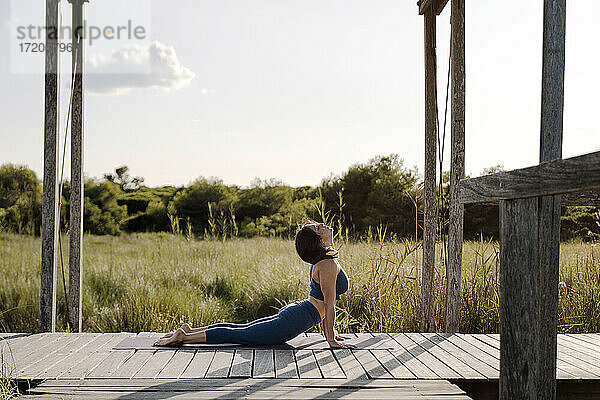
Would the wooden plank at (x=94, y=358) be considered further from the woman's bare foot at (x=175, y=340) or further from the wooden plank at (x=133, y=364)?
the woman's bare foot at (x=175, y=340)

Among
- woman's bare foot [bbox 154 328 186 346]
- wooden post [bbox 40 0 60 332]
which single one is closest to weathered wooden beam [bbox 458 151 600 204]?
woman's bare foot [bbox 154 328 186 346]

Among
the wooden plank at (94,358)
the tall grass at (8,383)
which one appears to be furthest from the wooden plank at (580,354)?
the tall grass at (8,383)

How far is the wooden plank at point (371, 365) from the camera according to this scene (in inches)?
121

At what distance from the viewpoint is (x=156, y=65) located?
10.7 metres

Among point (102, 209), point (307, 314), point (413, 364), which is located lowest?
point (413, 364)

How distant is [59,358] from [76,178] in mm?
1451

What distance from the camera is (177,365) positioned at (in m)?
3.26

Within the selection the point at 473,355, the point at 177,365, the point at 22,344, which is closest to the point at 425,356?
the point at 473,355

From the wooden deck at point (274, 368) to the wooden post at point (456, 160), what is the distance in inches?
12.3

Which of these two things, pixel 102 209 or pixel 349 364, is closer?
pixel 349 364

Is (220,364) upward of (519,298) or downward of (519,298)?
downward

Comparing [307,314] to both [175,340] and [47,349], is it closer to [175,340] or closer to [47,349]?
[175,340]

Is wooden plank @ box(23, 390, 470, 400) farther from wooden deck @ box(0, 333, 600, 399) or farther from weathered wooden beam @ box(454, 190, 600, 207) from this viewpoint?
weathered wooden beam @ box(454, 190, 600, 207)

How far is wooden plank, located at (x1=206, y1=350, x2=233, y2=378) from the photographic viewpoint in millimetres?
3064
